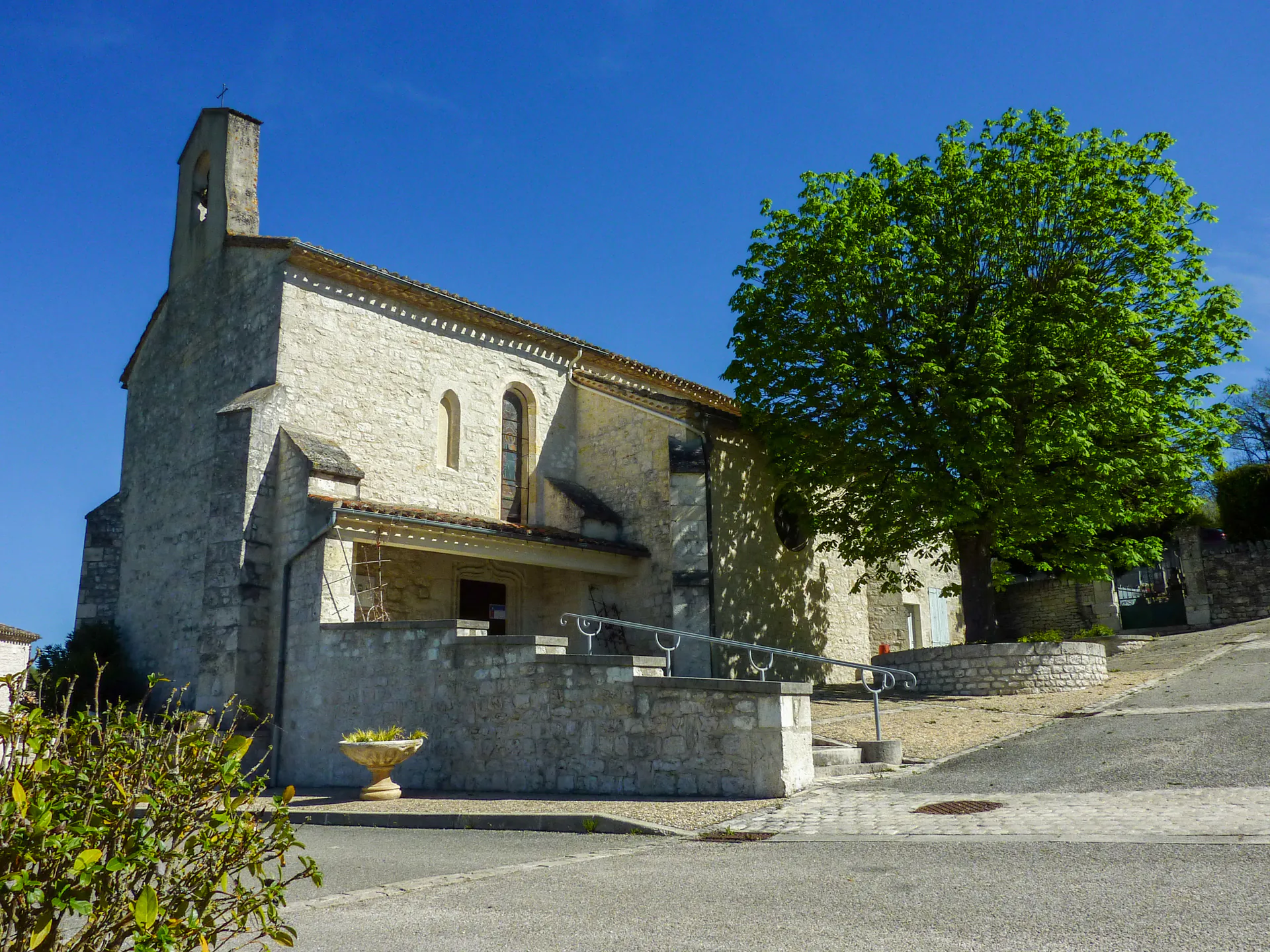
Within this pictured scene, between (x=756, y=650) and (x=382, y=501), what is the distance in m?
6.94

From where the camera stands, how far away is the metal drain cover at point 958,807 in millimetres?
8016

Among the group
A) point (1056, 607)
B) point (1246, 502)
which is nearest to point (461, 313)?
point (1056, 607)

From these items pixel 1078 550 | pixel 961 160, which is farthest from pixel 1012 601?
pixel 961 160

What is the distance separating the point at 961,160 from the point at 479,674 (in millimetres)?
12881

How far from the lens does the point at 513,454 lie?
63.2ft

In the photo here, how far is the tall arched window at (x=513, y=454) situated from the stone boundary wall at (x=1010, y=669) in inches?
312

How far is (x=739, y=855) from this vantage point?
6.87 m

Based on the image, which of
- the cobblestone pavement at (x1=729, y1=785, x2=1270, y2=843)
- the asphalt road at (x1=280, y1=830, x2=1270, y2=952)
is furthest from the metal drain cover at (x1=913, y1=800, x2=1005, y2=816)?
the asphalt road at (x1=280, y1=830, x2=1270, y2=952)

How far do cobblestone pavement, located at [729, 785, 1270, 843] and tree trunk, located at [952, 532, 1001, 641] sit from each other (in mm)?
9718

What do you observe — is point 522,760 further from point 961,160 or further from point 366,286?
point 961,160

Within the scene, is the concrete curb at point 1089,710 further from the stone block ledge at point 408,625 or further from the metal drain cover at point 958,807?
the stone block ledge at point 408,625

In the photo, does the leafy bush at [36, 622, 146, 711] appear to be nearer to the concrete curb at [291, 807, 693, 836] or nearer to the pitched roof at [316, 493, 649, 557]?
the pitched roof at [316, 493, 649, 557]

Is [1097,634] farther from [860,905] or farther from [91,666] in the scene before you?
[91,666]

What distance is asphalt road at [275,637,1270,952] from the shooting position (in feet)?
14.7
